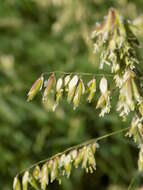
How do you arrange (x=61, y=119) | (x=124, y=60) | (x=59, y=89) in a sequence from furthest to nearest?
1. (x=61, y=119)
2. (x=59, y=89)
3. (x=124, y=60)

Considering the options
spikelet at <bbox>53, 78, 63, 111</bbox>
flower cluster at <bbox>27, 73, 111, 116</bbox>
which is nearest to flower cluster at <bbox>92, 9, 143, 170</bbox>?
flower cluster at <bbox>27, 73, 111, 116</bbox>

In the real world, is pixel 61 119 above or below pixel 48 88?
above

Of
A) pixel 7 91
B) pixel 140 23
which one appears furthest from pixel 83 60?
pixel 140 23

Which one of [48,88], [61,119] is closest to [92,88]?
[48,88]

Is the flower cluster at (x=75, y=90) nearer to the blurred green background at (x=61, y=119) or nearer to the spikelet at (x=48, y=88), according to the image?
the spikelet at (x=48, y=88)

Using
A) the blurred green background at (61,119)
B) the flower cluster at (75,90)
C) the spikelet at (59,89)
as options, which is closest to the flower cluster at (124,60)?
the flower cluster at (75,90)

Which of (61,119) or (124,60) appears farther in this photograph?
(61,119)

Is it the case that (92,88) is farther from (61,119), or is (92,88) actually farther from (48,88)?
(61,119)

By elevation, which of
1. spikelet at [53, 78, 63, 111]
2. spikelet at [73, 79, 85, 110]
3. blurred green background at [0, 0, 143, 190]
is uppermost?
blurred green background at [0, 0, 143, 190]

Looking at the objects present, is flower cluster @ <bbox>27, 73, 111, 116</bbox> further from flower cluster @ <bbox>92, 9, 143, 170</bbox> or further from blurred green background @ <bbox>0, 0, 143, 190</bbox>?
blurred green background @ <bbox>0, 0, 143, 190</bbox>
